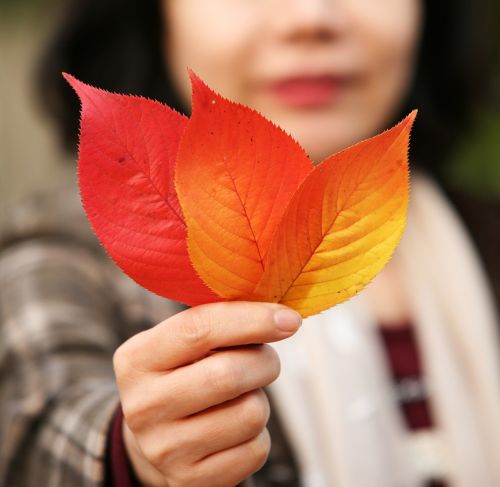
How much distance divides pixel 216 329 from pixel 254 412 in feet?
0.15

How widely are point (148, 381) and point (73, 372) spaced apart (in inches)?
11.1

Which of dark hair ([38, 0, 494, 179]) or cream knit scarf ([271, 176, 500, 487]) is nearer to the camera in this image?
cream knit scarf ([271, 176, 500, 487])

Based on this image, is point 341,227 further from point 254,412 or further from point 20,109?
point 20,109

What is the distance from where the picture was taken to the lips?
2.45ft

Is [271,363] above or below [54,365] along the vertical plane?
above

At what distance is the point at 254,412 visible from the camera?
0.30 meters

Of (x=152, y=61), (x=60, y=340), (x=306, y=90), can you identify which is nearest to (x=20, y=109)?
(x=152, y=61)

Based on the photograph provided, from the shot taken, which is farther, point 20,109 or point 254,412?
point 20,109

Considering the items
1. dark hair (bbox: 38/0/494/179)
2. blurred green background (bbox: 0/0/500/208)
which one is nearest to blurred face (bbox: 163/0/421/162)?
dark hair (bbox: 38/0/494/179)

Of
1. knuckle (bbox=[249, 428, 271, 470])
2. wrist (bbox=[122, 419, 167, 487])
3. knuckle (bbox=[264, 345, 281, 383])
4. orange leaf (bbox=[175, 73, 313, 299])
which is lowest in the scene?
wrist (bbox=[122, 419, 167, 487])

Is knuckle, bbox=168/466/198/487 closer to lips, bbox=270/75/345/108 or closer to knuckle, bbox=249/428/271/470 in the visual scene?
knuckle, bbox=249/428/271/470

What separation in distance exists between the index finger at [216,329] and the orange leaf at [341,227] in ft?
0.04

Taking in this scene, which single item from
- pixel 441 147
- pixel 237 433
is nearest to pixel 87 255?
pixel 237 433

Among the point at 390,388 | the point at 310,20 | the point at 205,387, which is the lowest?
the point at 390,388
